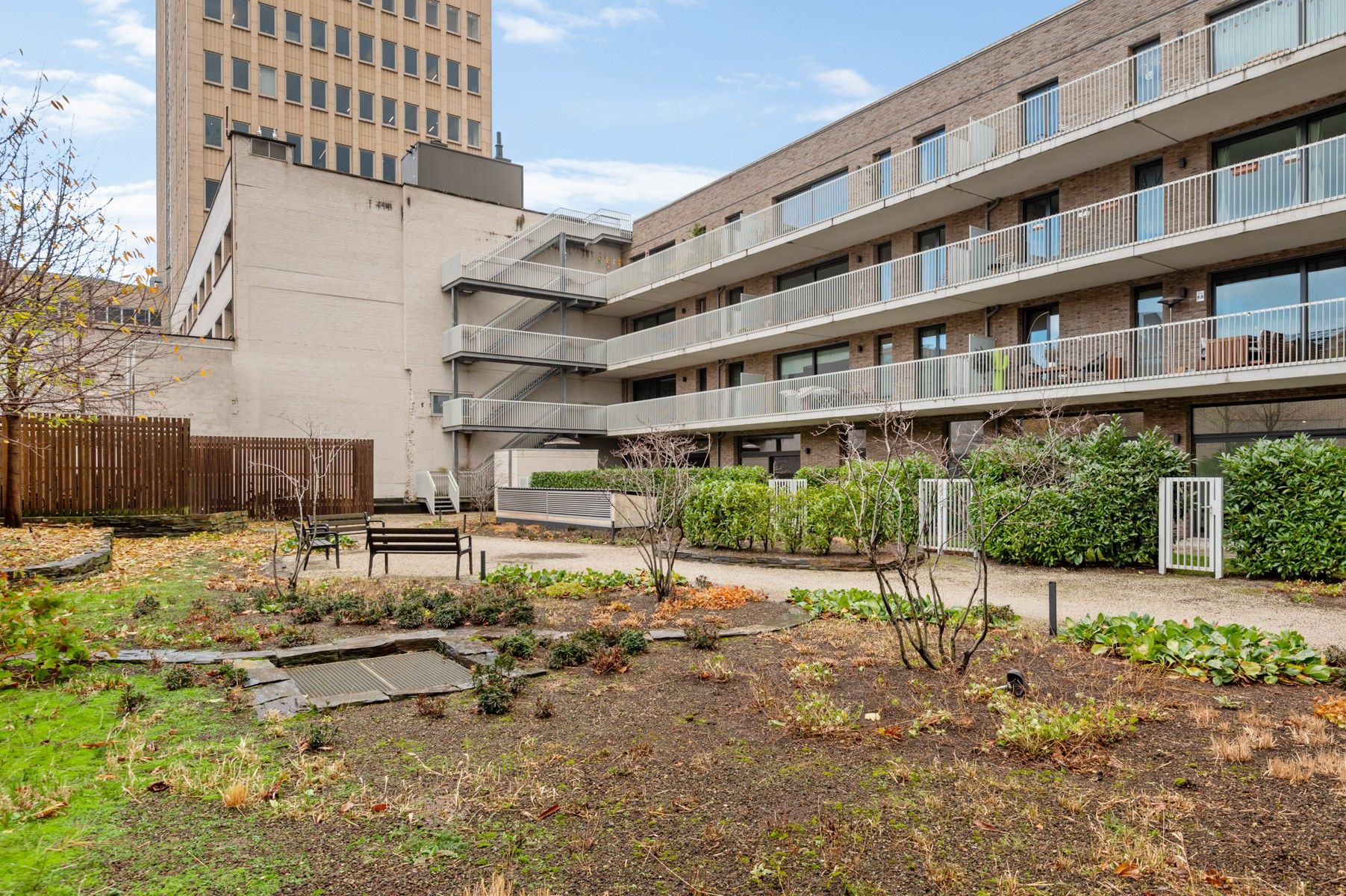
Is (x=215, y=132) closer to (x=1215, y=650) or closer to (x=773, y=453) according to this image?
(x=773, y=453)

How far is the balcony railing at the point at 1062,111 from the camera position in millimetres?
15289

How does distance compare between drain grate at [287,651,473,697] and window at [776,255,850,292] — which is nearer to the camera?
drain grate at [287,651,473,697]

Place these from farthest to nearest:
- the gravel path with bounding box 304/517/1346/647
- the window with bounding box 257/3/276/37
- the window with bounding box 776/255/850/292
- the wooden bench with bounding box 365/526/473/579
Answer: the window with bounding box 257/3/276/37
the window with bounding box 776/255/850/292
the wooden bench with bounding box 365/526/473/579
the gravel path with bounding box 304/517/1346/647

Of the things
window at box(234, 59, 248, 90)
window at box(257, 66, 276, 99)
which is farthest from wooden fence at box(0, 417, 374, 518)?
window at box(257, 66, 276, 99)

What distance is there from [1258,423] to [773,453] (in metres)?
14.3

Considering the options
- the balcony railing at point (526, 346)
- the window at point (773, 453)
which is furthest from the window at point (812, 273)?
the balcony railing at point (526, 346)

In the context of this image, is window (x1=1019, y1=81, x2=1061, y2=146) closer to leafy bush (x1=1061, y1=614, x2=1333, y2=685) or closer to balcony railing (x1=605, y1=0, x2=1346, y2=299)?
balcony railing (x1=605, y1=0, x2=1346, y2=299)

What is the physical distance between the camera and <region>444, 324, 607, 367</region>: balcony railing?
30.2 metres

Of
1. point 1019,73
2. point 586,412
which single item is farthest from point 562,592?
point 586,412

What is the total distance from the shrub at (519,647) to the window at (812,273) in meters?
21.5

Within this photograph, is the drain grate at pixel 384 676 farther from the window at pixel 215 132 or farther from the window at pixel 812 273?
the window at pixel 215 132

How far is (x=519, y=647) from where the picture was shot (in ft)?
20.4

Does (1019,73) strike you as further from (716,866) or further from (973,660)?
(716,866)

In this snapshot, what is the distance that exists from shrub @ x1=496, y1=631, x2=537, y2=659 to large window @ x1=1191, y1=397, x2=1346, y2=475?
1421cm
